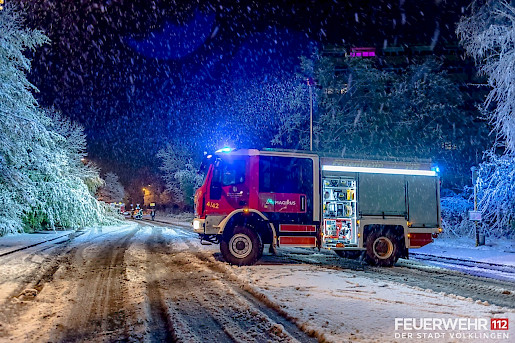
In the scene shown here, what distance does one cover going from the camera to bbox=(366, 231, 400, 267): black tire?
1236 cm

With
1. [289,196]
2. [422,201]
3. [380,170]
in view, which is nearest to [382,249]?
[422,201]

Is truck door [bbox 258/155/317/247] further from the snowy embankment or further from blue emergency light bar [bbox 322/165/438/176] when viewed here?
the snowy embankment

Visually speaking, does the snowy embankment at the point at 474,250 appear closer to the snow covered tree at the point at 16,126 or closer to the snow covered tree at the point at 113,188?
the snow covered tree at the point at 16,126

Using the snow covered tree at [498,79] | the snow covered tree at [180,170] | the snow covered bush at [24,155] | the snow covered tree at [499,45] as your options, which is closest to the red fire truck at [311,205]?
the snow covered tree at [499,45]

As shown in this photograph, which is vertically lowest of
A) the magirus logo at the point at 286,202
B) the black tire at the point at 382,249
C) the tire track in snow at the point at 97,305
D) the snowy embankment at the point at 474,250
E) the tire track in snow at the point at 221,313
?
the snowy embankment at the point at 474,250

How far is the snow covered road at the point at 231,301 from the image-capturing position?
538cm

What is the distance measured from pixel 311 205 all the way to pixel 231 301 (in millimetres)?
5478

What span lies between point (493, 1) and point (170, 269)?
16.3m

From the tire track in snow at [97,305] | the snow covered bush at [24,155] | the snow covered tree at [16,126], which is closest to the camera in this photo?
the tire track in snow at [97,305]

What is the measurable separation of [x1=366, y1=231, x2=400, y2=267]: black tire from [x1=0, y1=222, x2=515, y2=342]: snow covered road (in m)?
0.47

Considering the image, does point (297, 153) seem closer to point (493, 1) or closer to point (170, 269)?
point (170, 269)

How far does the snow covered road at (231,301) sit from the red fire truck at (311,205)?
0.77m

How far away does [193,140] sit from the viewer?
4912 cm

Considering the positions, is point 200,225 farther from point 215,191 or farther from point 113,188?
point 113,188
